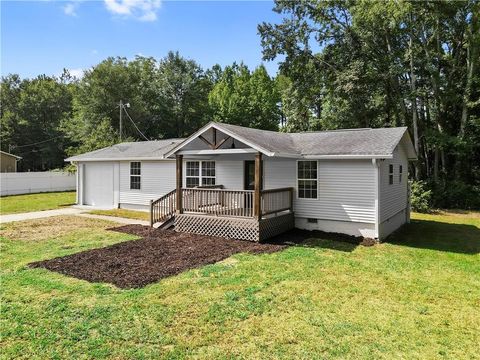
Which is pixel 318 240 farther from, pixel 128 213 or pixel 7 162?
pixel 7 162

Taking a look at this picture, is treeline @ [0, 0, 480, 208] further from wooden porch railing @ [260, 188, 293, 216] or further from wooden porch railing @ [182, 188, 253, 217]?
wooden porch railing @ [182, 188, 253, 217]

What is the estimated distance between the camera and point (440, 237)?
39.6 feet

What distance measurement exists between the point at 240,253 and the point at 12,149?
45227 mm

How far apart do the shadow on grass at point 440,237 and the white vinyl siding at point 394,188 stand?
0.85m

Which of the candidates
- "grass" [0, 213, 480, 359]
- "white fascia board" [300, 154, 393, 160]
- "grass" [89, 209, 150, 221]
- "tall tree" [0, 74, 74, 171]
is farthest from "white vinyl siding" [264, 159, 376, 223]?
"tall tree" [0, 74, 74, 171]

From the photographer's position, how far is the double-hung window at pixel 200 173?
594 inches

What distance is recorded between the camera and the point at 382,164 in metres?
11.4

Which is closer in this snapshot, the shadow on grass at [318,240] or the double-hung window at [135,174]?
the shadow on grass at [318,240]

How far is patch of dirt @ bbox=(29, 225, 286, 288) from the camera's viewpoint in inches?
288

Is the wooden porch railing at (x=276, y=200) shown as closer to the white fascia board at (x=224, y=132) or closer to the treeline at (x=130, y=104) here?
the white fascia board at (x=224, y=132)

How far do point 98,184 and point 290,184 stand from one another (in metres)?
12.3

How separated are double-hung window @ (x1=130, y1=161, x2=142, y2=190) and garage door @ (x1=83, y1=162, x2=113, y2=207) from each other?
1.69 m

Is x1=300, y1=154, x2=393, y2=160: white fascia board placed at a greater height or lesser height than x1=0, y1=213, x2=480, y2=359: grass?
greater

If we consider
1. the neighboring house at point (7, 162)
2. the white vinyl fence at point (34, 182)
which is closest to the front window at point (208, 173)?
the white vinyl fence at point (34, 182)
